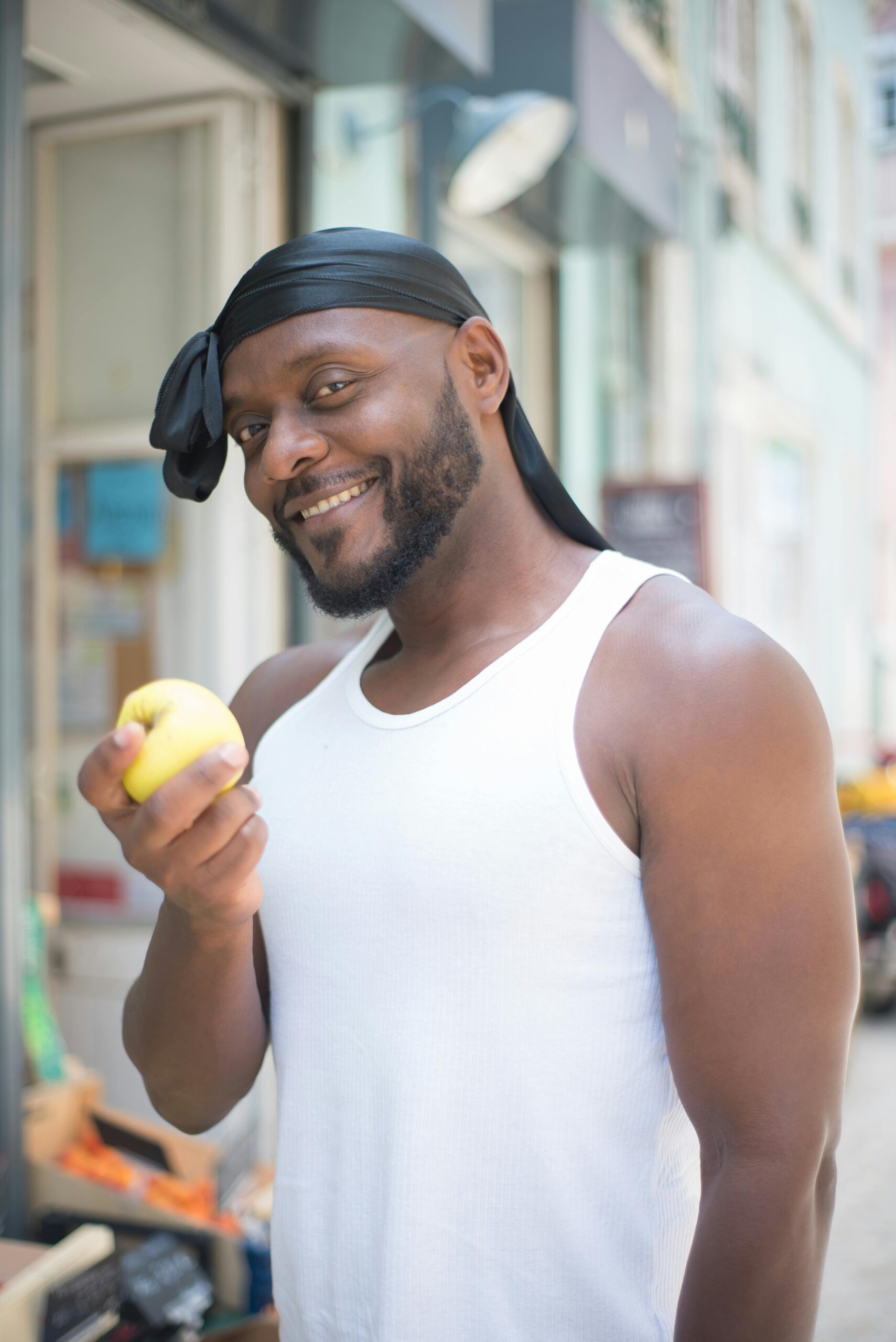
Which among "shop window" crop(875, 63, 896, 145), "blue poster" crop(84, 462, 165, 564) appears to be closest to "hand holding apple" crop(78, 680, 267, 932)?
→ "blue poster" crop(84, 462, 165, 564)

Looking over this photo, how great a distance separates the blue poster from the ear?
2833 millimetres

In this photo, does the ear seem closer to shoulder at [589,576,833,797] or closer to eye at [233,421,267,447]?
eye at [233,421,267,447]

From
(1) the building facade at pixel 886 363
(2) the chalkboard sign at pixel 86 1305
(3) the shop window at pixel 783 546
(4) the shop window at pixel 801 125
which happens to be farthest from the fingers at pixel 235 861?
(1) the building facade at pixel 886 363

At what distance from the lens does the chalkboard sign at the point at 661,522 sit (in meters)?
5.84

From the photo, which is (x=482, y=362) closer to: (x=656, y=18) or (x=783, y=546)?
Answer: (x=656, y=18)

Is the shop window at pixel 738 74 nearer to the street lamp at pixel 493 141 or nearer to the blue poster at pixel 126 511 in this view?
the street lamp at pixel 493 141

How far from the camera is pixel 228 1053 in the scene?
1498 millimetres

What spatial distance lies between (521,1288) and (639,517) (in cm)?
501

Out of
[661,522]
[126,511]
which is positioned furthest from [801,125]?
[126,511]

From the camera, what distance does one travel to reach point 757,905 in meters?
1.20

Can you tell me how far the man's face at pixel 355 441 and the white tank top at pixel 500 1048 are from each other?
0.64 feet

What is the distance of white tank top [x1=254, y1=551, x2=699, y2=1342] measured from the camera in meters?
1.29

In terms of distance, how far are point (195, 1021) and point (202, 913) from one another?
268 millimetres

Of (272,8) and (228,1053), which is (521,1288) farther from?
(272,8)
